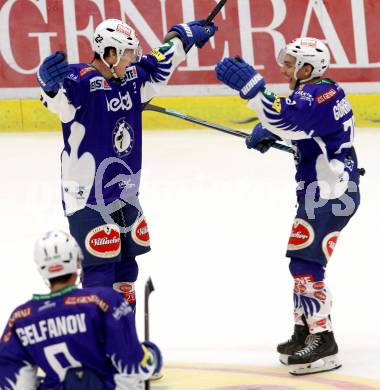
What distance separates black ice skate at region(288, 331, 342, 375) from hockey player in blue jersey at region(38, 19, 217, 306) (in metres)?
0.92

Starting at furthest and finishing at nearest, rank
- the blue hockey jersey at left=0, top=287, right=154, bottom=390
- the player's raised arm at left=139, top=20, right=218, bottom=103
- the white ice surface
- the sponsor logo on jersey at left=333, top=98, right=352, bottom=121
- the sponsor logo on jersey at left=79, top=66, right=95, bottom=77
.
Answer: the white ice surface < the player's raised arm at left=139, top=20, right=218, bottom=103 < the sponsor logo on jersey at left=333, top=98, right=352, bottom=121 < the sponsor logo on jersey at left=79, top=66, right=95, bottom=77 < the blue hockey jersey at left=0, top=287, right=154, bottom=390

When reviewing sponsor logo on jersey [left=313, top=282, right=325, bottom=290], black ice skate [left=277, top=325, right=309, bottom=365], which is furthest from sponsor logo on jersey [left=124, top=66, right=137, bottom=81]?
black ice skate [left=277, top=325, right=309, bottom=365]

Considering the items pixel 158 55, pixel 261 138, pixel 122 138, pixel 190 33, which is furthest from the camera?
pixel 261 138

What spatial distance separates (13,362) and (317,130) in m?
2.21

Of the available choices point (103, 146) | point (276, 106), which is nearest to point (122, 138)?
point (103, 146)

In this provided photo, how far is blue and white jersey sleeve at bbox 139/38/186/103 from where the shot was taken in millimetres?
6453

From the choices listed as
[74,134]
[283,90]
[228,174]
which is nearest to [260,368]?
[74,134]

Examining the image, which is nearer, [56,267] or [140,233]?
[56,267]

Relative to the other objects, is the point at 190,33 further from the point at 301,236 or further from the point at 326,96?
the point at 301,236

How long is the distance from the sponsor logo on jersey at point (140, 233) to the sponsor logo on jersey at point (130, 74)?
2.16 ft

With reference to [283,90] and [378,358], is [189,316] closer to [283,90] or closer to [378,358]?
[378,358]

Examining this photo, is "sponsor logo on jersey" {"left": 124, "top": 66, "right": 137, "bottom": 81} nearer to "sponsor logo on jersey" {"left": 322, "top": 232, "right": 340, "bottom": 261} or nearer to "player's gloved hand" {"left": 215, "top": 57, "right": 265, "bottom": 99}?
"player's gloved hand" {"left": 215, "top": 57, "right": 265, "bottom": 99}

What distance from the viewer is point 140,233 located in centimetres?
644

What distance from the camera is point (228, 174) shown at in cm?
988
